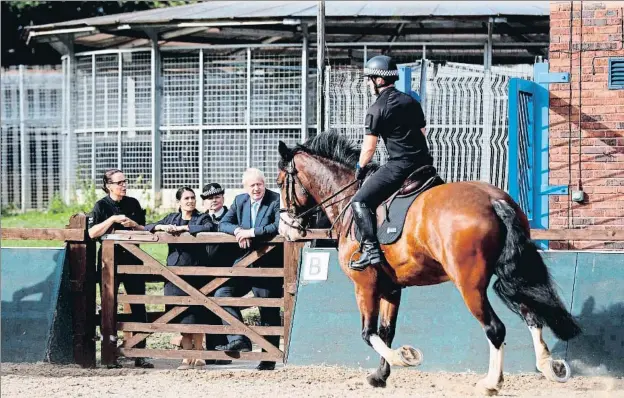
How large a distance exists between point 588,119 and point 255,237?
4295mm

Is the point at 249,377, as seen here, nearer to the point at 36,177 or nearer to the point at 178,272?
the point at 178,272

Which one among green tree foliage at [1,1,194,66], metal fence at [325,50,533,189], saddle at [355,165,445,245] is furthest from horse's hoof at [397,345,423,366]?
green tree foliage at [1,1,194,66]

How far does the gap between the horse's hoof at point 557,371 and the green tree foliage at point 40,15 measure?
76.5ft

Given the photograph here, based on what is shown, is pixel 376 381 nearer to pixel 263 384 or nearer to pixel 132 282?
pixel 263 384

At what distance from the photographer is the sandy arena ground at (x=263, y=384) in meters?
8.75

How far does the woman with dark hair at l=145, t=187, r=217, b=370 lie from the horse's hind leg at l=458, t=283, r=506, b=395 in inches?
139

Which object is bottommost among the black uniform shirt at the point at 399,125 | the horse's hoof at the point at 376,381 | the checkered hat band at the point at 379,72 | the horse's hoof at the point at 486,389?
the horse's hoof at the point at 376,381

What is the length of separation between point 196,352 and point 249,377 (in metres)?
0.95

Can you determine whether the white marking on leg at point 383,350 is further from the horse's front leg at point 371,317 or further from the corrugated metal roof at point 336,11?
the corrugated metal roof at point 336,11

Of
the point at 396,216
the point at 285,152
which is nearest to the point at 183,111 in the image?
the point at 285,152

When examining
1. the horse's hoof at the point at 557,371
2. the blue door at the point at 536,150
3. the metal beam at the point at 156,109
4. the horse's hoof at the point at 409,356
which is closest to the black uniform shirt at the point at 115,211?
the horse's hoof at the point at 409,356

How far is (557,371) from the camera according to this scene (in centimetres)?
801

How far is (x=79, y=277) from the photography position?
10695 millimetres

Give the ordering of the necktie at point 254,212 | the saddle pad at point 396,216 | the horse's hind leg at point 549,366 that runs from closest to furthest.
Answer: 1. the horse's hind leg at point 549,366
2. the saddle pad at point 396,216
3. the necktie at point 254,212
